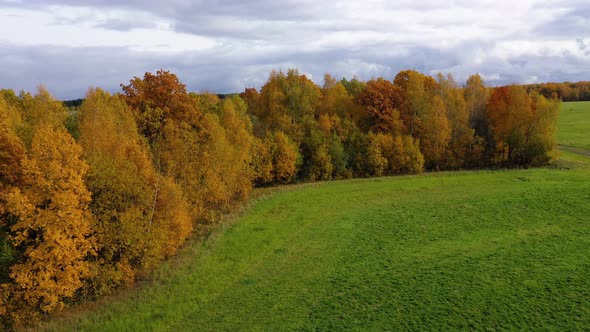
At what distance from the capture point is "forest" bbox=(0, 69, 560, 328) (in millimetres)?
27609

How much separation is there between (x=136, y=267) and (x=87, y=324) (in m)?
8.81

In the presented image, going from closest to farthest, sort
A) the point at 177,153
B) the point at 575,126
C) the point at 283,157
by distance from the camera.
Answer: the point at 177,153 < the point at 283,157 < the point at 575,126

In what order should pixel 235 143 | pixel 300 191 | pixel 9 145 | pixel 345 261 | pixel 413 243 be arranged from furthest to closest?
1. pixel 300 191
2. pixel 235 143
3. pixel 413 243
4. pixel 345 261
5. pixel 9 145

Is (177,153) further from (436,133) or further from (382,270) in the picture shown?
(436,133)

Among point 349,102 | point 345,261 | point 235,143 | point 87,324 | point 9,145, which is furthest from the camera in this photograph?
point 349,102

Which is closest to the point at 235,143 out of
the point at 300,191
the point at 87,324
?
the point at 300,191

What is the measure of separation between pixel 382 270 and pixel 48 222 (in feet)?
86.9

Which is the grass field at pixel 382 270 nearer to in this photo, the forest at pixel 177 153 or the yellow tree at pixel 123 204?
the yellow tree at pixel 123 204

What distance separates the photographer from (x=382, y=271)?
34.8 meters

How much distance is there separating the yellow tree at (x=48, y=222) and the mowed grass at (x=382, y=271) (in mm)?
2630

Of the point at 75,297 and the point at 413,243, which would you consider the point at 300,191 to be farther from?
the point at 75,297

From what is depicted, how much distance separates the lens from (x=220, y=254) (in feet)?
130

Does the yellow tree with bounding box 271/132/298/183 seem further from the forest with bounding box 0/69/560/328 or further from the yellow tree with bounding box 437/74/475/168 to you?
the yellow tree with bounding box 437/74/475/168

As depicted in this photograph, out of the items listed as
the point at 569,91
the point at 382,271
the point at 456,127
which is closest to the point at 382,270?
the point at 382,271
